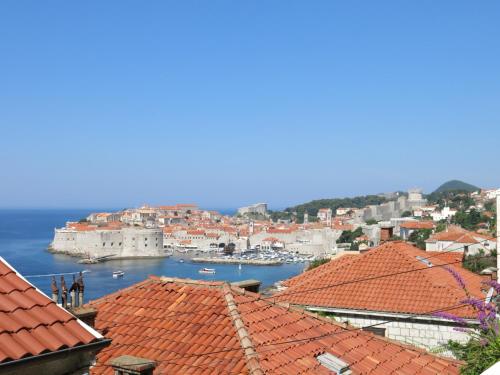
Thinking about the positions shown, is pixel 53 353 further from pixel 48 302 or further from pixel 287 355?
pixel 287 355

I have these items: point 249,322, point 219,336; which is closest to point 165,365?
point 219,336

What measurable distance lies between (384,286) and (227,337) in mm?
4905

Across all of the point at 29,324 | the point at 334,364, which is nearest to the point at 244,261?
the point at 334,364

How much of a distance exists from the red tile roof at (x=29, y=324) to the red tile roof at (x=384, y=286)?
6.95 metres

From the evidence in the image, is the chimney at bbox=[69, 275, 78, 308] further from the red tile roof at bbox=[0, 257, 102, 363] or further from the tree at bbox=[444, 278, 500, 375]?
the tree at bbox=[444, 278, 500, 375]

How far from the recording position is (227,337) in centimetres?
562

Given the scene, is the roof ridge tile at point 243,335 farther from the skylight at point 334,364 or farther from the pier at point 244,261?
the pier at point 244,261

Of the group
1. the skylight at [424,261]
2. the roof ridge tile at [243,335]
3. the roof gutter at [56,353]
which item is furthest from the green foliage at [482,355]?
the skylight at [424,261]

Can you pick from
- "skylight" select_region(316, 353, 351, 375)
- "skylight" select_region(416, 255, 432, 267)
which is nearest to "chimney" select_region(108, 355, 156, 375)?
"skylight" select_region(316, 353, 351, 375)

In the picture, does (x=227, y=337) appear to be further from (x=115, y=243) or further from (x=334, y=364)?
(x=115, y=243)

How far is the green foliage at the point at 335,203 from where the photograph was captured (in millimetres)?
181500

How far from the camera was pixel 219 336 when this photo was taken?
18.6ft

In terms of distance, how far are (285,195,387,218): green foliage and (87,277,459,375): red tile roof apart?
171 meters

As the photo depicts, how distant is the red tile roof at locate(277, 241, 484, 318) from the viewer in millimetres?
9113
